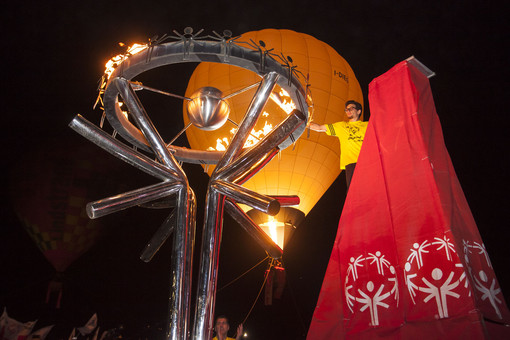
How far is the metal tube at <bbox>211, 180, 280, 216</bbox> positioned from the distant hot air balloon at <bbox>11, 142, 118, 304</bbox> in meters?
4.68

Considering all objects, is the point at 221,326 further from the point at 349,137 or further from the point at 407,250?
the point at 407,250

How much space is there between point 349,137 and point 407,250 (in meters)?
2.23

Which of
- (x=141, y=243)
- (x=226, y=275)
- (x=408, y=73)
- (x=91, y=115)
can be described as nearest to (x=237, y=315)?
(x=226, y=275)

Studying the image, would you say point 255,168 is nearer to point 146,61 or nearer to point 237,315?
point 146,61

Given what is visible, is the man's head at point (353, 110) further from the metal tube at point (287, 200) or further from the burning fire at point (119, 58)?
the burning fire at point (119, 58)

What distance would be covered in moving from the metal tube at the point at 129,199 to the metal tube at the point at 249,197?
7.3 inches

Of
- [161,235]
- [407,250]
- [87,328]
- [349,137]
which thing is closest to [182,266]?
[161,235]

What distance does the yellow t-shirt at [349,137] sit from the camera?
3.98 meters

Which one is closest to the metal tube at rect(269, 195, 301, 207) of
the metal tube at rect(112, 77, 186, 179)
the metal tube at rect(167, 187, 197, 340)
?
the metal tube at rect(167, 187, 197, 340)

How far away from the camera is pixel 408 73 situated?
2.56 metres

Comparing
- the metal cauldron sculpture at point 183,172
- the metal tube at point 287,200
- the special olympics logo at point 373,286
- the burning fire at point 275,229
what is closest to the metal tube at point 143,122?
the metal cauldron sculpture at point 183,172

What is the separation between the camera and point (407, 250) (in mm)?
1959

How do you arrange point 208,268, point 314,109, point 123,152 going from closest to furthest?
point 208,268 < point 123,152 < point 314,109

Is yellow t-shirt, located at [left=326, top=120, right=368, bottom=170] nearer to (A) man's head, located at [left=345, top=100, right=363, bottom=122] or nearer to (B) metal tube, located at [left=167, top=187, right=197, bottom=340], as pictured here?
(A) man's head, located at [left=345, top=100, right=363, bottom=122]
